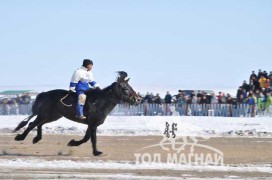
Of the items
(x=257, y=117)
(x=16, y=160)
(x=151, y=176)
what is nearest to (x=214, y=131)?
(x=257, y=117)

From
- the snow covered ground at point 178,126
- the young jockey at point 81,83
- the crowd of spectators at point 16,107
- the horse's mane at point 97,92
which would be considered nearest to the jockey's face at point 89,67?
the young jockey at point 81,83

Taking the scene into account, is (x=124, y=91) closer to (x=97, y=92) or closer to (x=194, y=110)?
(x=97, y=92)

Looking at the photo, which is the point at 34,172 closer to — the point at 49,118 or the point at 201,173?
the point at 201,173

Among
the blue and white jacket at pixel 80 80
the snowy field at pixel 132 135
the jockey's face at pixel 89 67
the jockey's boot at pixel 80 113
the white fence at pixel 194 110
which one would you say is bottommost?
the snowy field at pixel 132 135

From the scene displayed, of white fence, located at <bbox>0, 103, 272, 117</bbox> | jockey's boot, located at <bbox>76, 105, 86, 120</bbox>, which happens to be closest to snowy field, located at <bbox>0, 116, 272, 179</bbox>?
jockey's boot, located at <bbox>76, 105, 86, 120</bbox>

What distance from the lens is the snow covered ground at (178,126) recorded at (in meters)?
30.1

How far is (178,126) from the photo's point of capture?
101 feet

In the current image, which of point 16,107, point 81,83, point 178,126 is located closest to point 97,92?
point 81,83

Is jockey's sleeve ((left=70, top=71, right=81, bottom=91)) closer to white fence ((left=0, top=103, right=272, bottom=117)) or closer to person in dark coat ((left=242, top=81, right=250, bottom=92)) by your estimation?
white fence ((left=0, top=103, right=272, bottom=117))

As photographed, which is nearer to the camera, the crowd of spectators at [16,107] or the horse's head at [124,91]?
the horse's head at [124,91]

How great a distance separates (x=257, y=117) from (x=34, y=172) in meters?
23.0

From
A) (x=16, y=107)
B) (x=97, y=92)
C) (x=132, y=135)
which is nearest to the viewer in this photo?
(x=97, y=92)

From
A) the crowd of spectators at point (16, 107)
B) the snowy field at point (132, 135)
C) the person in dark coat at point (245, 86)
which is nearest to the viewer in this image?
the snowy field at point (132, 135)

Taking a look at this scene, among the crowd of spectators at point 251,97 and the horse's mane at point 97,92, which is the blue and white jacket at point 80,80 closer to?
the horse's mane at point 97,92
